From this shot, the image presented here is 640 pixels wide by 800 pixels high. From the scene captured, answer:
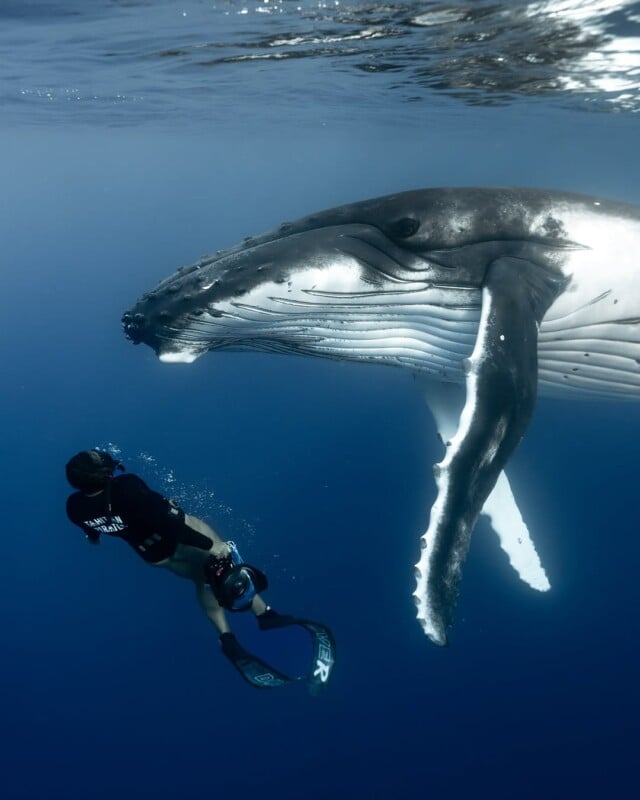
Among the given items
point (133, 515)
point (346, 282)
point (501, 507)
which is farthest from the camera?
point (501, 507)

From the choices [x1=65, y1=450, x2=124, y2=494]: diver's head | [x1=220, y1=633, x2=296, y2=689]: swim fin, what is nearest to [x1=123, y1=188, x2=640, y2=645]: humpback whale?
[x1=65, y1=450, x2=124, y2=494]: diver's head

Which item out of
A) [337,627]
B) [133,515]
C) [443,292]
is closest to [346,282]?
[443,292]

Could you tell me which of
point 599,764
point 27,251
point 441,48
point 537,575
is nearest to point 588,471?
Result: point 599,764

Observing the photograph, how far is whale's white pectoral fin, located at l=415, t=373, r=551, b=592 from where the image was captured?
7648 millimetres

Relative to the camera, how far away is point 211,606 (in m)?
8.38

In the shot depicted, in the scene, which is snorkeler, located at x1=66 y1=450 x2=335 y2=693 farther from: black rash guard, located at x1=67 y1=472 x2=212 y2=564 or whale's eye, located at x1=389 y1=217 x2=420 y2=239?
whale's eye, located at x1=389 y1=217 x2=420 y2=239

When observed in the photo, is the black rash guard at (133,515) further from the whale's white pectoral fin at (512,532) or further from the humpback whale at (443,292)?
the whale's white pectoral fin at (512,532)

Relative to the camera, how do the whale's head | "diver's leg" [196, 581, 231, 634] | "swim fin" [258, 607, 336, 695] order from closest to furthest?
the whale's head → "swim fin" [258, 607, 336, 695] → "diver's leg" [196, 581, 231, 634]

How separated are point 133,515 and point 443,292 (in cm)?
424

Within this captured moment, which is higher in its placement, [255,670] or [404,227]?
[404,227]

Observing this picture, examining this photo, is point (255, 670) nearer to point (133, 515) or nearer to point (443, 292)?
point (133, 515)

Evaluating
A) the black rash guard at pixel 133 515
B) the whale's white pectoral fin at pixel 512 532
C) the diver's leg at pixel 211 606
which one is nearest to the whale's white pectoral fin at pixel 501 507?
the whale's white pectoral fin at pixel 512 532

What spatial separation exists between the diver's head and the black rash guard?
0.13 metres

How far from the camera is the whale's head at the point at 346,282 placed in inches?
193
